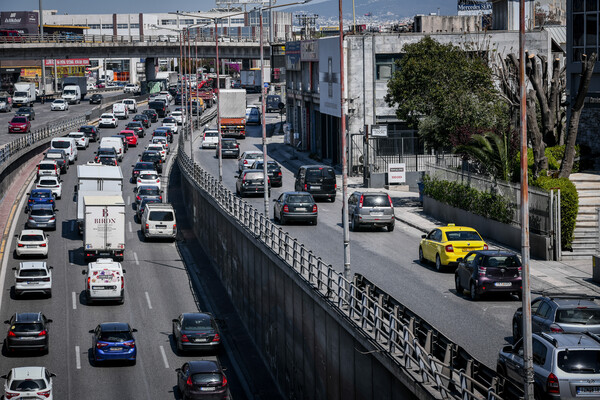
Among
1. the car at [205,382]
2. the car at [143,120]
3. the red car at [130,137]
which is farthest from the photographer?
the car at [143,120]

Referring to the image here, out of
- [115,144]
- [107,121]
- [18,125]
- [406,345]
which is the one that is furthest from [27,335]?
[107,121]

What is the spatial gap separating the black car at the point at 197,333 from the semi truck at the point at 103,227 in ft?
46.7

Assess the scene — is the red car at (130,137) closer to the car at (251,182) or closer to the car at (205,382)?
the car at (251,182)

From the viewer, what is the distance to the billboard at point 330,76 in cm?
7256

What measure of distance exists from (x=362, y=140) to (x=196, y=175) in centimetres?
1193

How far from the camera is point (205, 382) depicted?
33.7 metres

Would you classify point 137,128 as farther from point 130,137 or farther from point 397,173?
point 397,173

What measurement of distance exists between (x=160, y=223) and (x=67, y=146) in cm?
2767

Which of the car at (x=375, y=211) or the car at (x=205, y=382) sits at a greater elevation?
the car at (x=375, y=211)

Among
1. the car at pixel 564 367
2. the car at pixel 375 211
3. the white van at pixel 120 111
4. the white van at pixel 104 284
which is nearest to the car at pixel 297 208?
the car at pixel 375 211

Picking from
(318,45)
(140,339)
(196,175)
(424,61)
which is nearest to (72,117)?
(318,45)

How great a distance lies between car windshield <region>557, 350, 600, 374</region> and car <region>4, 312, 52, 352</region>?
27397mm

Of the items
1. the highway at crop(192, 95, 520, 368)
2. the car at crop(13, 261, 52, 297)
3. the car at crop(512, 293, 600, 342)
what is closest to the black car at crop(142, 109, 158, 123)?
the highway at crop(192, 95, 520, 368)

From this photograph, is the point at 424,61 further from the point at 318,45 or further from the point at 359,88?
the point at 318,45
